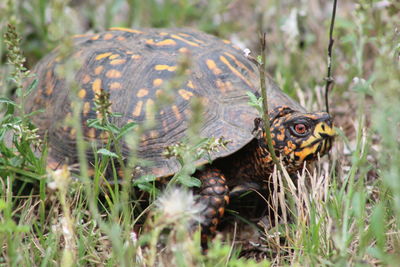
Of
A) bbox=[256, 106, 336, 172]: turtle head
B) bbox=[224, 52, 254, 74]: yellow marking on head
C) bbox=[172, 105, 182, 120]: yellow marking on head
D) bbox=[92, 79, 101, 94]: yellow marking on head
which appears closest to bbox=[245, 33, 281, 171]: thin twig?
bbox=[256, 106, 336, 172]: turtle head

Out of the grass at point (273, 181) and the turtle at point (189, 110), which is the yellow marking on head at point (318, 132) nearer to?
the turtle at point (189, 110)

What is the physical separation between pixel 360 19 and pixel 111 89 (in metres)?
1.41

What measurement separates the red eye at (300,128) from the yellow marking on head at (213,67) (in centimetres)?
55

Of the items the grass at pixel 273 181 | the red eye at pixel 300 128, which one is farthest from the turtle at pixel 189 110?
the grass at pixel 273 181

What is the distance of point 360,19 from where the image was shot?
2732mm

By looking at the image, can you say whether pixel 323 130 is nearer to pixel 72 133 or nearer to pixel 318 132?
pixel 318 132

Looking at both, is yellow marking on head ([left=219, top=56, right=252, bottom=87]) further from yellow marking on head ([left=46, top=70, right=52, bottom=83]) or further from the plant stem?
yellow marking on head ([left=46, top=70, right=52, bottom=83])

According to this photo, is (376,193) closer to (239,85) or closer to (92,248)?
(239,85)

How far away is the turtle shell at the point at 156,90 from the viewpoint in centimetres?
245

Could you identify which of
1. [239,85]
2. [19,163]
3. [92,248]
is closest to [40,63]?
[19,163]

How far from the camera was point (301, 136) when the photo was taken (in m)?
2.31

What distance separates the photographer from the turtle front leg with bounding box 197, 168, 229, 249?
2.25 metres

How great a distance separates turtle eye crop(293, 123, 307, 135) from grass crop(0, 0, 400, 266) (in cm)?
21

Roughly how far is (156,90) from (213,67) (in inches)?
13.7
